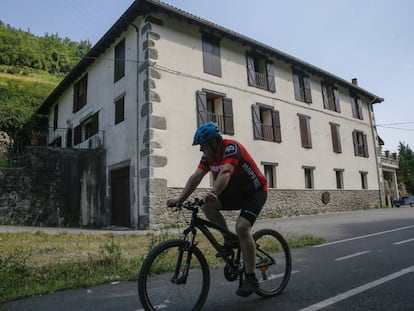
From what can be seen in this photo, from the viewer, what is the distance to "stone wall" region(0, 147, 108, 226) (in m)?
12.3

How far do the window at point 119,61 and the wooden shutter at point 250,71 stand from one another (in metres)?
6.14

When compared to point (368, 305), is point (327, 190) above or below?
above

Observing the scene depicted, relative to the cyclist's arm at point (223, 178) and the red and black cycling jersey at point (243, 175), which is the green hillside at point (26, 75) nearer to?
the red and black cycling jersey at point (243, 175)

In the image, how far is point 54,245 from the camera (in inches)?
272

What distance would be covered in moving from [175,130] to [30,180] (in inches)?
236

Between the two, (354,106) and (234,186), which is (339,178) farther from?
(234,186)

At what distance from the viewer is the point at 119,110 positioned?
14.5 m

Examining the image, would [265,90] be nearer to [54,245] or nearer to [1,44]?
[54,245]

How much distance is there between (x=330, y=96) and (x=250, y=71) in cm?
812

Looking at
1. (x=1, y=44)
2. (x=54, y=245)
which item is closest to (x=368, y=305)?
(x=54, y=245)

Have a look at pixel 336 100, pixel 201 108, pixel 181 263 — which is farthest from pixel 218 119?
Result: pixel 181 263

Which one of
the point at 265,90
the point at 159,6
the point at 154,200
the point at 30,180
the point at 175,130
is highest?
the point at 159,6

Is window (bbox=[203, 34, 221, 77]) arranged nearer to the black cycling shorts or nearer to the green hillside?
the black cycling shorts

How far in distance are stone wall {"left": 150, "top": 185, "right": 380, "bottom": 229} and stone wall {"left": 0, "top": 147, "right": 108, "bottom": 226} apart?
12.0ft
